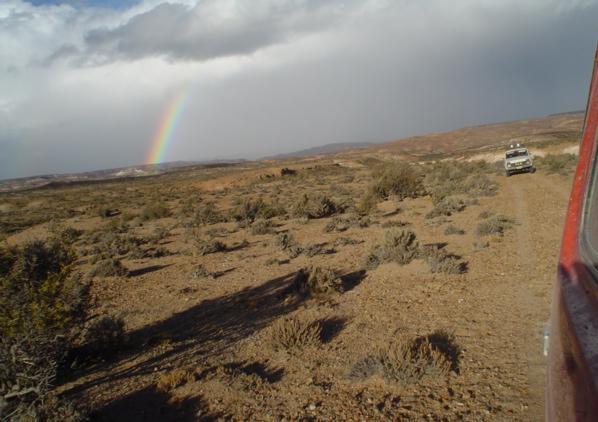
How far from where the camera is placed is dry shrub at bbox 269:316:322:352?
5.39m

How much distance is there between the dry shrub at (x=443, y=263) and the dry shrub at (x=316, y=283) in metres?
2.00

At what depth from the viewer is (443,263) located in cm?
781

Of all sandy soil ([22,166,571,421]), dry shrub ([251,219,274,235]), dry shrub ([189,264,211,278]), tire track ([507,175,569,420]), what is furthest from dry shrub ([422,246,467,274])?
dry shrub ([251,219,274,235])

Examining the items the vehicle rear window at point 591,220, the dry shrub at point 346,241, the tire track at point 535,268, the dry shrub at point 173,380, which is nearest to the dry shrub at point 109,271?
the dry shrub at point 346,241

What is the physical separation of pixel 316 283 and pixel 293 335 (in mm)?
2202

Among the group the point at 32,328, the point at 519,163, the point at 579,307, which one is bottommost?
the point at 519,163

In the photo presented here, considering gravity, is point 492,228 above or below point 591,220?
below

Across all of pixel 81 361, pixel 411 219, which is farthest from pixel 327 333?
pixel 411 219

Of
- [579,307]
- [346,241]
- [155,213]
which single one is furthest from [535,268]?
[155,213]

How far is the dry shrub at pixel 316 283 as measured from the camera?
295 inches

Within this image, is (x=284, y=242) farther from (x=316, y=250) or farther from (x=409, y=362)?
(x=409, y=362)

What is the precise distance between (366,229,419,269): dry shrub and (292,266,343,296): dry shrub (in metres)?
1.49

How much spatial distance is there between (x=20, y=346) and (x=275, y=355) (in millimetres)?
3017

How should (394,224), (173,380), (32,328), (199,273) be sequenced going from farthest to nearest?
(394,224)
(199,273)
(173,380)
(32,328)
